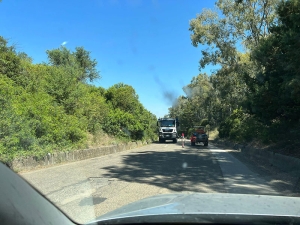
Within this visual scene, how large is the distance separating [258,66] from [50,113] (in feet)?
45.0

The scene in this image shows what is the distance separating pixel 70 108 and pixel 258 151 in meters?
12.3

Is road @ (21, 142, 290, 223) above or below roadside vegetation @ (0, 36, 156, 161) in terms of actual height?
below

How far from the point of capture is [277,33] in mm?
15484

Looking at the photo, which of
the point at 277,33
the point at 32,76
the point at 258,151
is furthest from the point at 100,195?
the point at 32,76

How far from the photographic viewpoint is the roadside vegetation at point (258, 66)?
515 inches

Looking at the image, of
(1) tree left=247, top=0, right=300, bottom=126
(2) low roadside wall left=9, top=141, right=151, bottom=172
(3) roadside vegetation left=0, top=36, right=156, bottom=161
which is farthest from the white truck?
(1) tree left=247, top=0, right=300, bottom=126

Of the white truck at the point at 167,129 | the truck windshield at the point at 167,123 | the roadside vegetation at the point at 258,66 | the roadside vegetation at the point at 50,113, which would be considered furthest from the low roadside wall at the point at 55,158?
the truck windshield at the point at 167,123

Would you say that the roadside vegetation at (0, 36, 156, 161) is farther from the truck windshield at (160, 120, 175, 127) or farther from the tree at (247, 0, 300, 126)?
the tree at (247, 0, 300, 126)

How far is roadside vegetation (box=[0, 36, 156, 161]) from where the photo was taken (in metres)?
12.6

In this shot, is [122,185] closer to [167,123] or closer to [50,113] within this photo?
[50,113]

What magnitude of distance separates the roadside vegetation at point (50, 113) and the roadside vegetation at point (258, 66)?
10243 millimetres

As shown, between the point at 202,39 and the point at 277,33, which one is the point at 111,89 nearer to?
the point at 202,39

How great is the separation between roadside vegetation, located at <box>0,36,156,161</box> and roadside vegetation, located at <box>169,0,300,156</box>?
33.6ft

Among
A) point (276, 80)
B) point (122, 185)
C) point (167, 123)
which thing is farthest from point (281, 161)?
point (167, 123)
